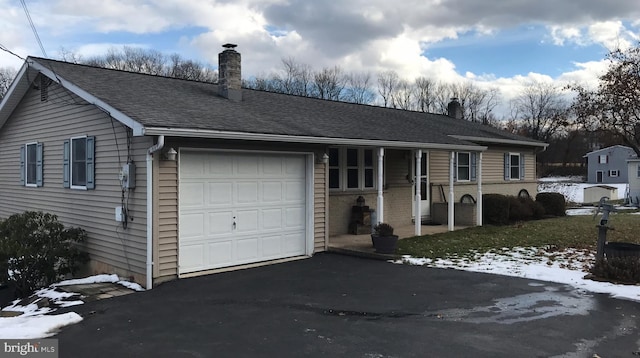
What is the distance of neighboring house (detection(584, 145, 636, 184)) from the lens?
192ft

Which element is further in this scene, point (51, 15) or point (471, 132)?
point (471, 132)

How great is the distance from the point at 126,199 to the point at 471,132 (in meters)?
13.9

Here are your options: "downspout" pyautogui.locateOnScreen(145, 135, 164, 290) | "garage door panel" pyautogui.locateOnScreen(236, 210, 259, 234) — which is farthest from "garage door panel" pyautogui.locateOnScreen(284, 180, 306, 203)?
"downspout" pyautogui.locateOnScreen(145, 135, 164, 290)

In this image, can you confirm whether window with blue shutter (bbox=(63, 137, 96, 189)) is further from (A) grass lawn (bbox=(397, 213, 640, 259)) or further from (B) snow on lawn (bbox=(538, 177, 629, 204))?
(B) snow on lawn (bbox=(538, 177, 629, 204))

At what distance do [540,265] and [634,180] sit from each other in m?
21.5

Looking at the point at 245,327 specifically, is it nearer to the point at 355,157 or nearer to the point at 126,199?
the point at 126,199

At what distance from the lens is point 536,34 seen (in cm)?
1936

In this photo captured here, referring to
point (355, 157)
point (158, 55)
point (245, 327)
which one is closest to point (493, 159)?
point (355, 157)

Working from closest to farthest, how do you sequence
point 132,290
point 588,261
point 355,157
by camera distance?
1. point 132,290
2. point 588,261
3. point 355,157

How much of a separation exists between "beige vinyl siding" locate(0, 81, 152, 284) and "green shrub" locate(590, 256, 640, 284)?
7.56 metres

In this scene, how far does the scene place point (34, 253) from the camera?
8.99m

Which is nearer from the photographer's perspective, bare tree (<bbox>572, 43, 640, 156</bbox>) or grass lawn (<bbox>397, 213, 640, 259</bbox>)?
grass lawn (<bbox>397, 213, 640, 259</bbox>)

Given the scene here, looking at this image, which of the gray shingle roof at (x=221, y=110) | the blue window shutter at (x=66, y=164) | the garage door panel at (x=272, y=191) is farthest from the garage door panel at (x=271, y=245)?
the blue window shutter at (x=66, y=164)

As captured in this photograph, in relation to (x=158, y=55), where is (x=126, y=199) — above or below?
below
